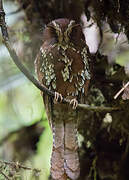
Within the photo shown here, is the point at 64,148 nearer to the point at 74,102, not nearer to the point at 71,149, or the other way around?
the point at 71,149

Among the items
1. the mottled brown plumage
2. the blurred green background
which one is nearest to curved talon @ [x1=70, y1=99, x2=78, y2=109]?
the mottled brown plumage

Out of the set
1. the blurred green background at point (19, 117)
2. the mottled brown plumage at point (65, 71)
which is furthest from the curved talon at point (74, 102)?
the blurred green background at point (19, 117)

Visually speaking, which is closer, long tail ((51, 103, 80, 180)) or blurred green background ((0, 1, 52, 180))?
long tail ((51, 103, 80, 180))

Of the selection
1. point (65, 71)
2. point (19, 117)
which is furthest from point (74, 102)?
point (19, 117)

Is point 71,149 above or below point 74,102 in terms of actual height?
below

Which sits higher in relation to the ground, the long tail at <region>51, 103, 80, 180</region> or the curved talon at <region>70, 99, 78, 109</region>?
the curved talon at <region>70, 99, 78, 109</region>

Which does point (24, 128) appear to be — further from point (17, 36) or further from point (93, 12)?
point (93, 12)

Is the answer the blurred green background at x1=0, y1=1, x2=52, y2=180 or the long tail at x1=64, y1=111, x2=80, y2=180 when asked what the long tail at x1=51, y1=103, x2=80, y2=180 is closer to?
the long tail at x1=64, y1=111, x2=80, y2=180

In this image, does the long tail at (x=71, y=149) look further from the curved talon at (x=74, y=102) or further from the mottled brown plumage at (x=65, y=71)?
the curved talon at (x=74, y=102)

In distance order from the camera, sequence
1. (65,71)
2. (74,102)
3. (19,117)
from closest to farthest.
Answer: (74,102)
(65,71)
(19,117)
